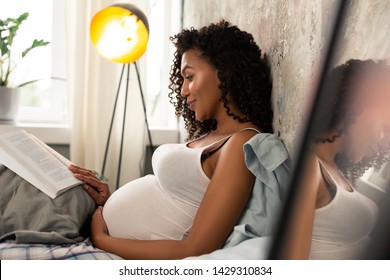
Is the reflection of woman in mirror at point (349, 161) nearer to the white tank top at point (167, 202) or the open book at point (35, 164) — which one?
the white tank top at point (167, 202)

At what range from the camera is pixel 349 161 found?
59 cm

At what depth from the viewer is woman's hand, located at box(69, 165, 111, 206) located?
1.11 meters

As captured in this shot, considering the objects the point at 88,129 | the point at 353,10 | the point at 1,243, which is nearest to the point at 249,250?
the point at 353,10

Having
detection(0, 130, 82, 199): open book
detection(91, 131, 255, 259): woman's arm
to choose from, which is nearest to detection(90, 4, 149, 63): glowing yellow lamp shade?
detection(0, 130, 82, 199): open book

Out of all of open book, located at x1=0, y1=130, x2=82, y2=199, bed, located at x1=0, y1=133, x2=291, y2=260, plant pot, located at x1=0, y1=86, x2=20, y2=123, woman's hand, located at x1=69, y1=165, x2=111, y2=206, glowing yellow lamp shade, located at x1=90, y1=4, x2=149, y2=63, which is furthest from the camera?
plant pot, located at x1=0, y1=86, x2=20, y2=123

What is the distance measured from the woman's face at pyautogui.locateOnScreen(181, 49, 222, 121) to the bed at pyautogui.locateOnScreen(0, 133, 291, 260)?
0.20 m

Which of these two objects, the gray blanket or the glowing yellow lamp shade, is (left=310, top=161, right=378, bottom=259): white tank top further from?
the glowing yellow lamp shade

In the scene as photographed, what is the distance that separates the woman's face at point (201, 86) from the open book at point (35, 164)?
34cm

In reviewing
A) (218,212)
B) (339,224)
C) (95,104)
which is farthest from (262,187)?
(95,104)

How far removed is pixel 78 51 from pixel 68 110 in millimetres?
268

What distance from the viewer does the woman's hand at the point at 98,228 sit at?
0.96 meters

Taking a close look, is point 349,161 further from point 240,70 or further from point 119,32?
point 119,32

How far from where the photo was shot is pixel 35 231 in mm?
892
